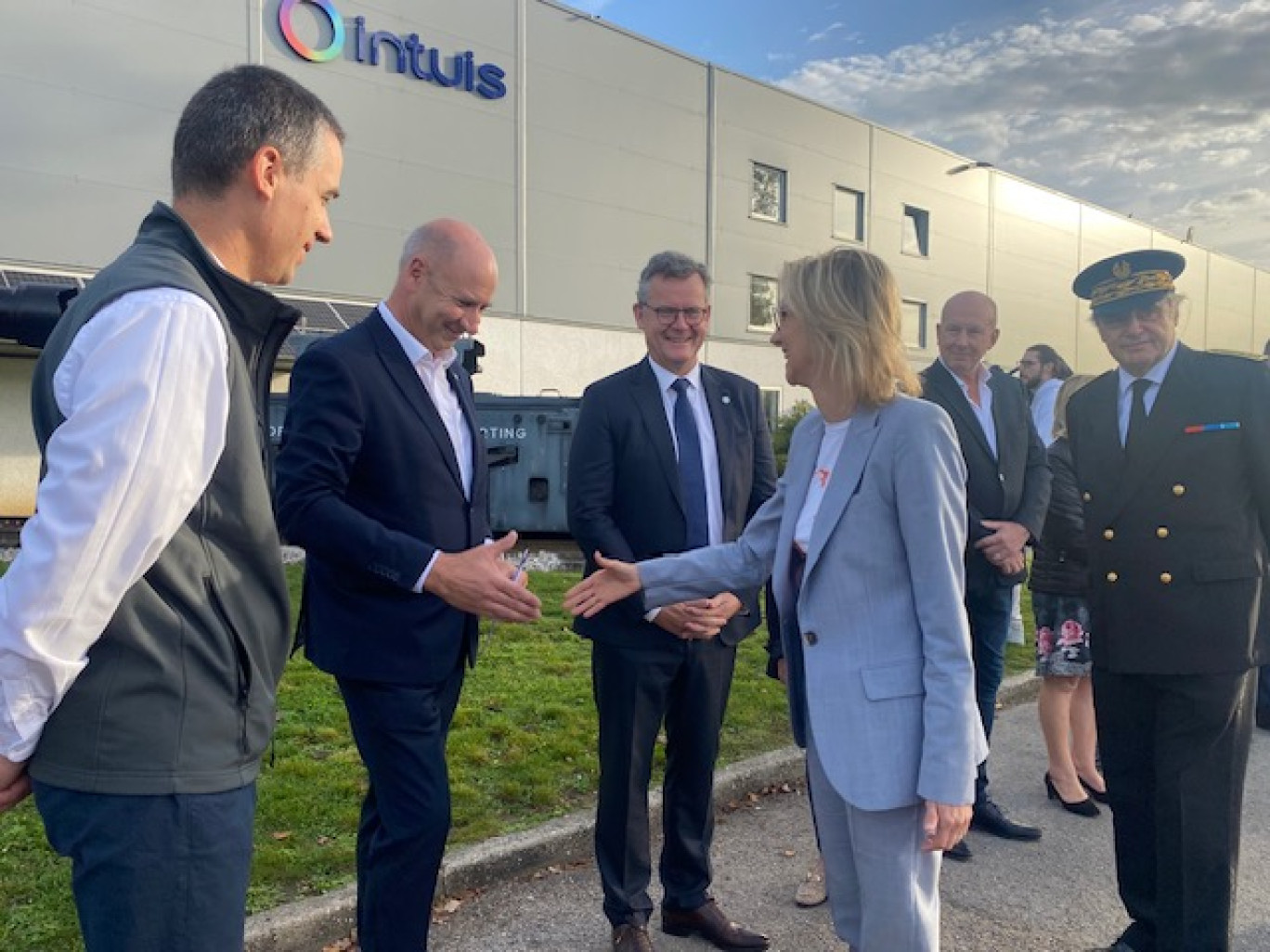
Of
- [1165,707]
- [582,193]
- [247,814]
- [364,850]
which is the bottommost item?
[364,850]

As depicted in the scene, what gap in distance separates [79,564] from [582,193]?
21279 mm

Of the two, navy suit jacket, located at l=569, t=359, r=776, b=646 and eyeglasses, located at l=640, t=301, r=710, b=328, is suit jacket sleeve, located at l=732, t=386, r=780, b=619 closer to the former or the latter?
navy suit jacket, located at l=569, t=359, r=776, b=646

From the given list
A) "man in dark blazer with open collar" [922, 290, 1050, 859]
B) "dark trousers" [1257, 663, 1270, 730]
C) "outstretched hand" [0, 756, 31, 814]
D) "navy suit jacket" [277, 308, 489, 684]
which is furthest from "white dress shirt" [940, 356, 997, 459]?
"outstretched hand" [0, 756, 31, 814]

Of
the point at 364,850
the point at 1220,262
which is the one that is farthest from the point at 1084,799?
the point at 1220,262

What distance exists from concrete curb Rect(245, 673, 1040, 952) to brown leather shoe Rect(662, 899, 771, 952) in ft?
2.11

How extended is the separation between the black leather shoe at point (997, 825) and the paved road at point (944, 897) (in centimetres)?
6

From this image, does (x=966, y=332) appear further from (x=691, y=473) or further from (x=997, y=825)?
(x=997, y=825)

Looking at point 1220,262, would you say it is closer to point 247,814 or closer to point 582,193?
point 582,193

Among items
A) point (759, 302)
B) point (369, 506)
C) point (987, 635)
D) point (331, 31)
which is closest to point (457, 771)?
point (369, 506)

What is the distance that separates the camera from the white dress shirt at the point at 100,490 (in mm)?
1517

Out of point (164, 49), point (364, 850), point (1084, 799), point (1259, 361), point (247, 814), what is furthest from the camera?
point (164, 49)

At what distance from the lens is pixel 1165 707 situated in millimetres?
3236

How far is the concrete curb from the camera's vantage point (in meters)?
3.31

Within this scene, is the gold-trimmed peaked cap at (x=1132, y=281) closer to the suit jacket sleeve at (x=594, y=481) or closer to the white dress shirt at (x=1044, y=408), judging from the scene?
the suit jacket sleeve at (x=594, y=481)
